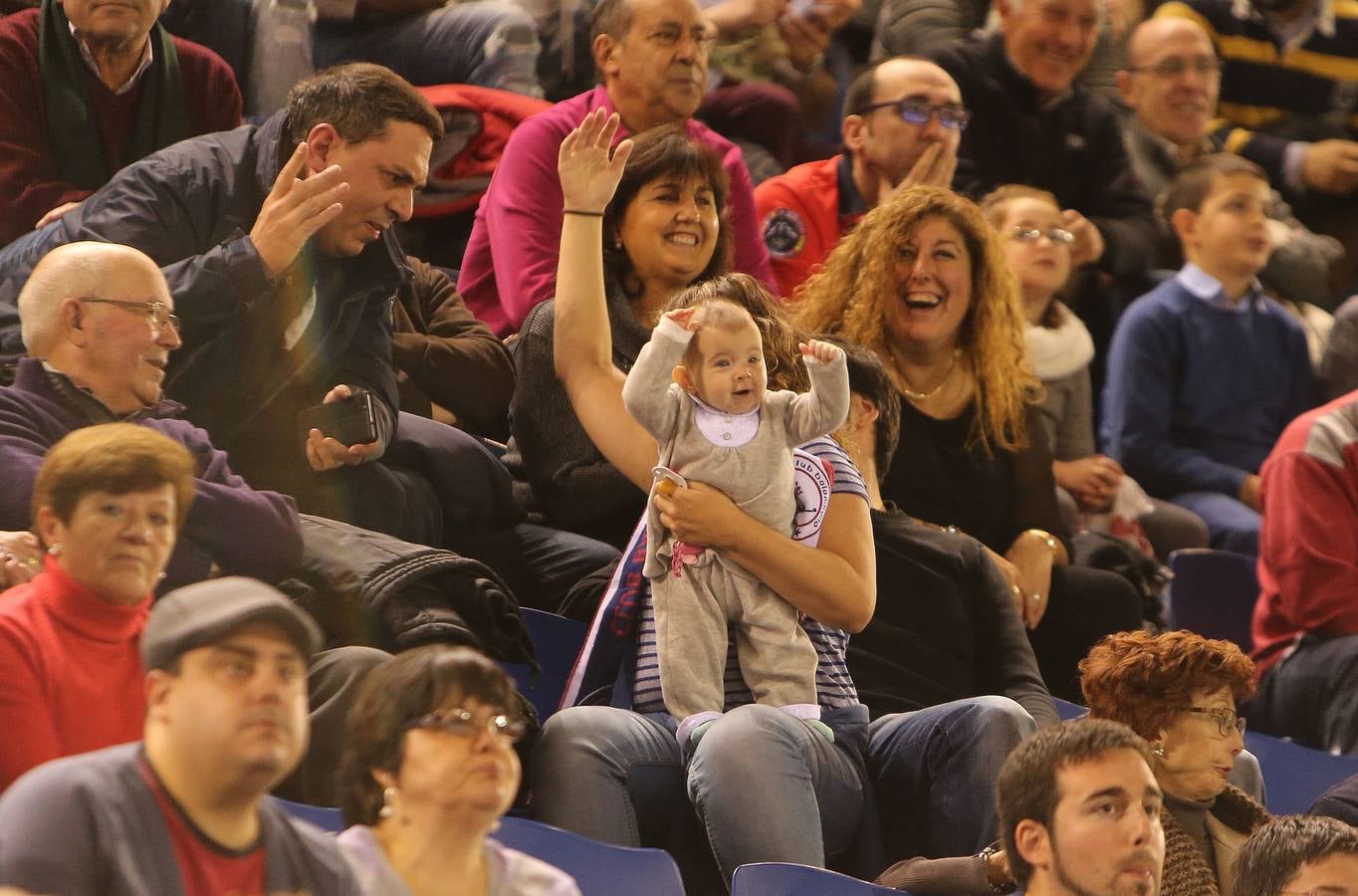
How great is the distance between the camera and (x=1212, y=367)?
463cm

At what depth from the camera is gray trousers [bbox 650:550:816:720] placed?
2.60 m

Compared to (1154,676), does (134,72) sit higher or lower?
higher

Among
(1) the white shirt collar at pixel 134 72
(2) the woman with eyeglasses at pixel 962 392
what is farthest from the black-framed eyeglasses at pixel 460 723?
(1) the white shirt collar at pixel 134 72

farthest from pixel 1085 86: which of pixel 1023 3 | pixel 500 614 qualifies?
pixel 500 614

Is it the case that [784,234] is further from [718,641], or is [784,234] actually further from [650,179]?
[718,641]

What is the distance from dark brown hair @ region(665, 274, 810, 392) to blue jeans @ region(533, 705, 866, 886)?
525 mm

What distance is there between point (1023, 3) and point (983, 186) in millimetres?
455

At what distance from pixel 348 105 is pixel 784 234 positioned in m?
1.27

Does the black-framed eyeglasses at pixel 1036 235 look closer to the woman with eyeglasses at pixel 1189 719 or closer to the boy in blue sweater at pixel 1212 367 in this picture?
the boy in blue sweater at pixel 1212 367

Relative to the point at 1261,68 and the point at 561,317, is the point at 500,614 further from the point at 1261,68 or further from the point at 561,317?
the point at 1261,68

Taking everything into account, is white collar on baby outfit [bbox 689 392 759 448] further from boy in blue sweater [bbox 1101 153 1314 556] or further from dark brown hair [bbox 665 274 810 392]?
boy in blue sweater [bbox 1101 153 1314 556]

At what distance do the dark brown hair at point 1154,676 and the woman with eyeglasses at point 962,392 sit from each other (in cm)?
61

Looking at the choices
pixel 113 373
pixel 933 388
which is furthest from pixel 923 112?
pixel 113 373

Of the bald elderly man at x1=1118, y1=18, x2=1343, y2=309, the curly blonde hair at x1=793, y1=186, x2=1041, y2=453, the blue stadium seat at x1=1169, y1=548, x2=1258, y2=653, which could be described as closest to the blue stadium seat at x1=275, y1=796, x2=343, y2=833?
the curly blonde hair at x1=793, y1=186, x2=1041, y2=453
